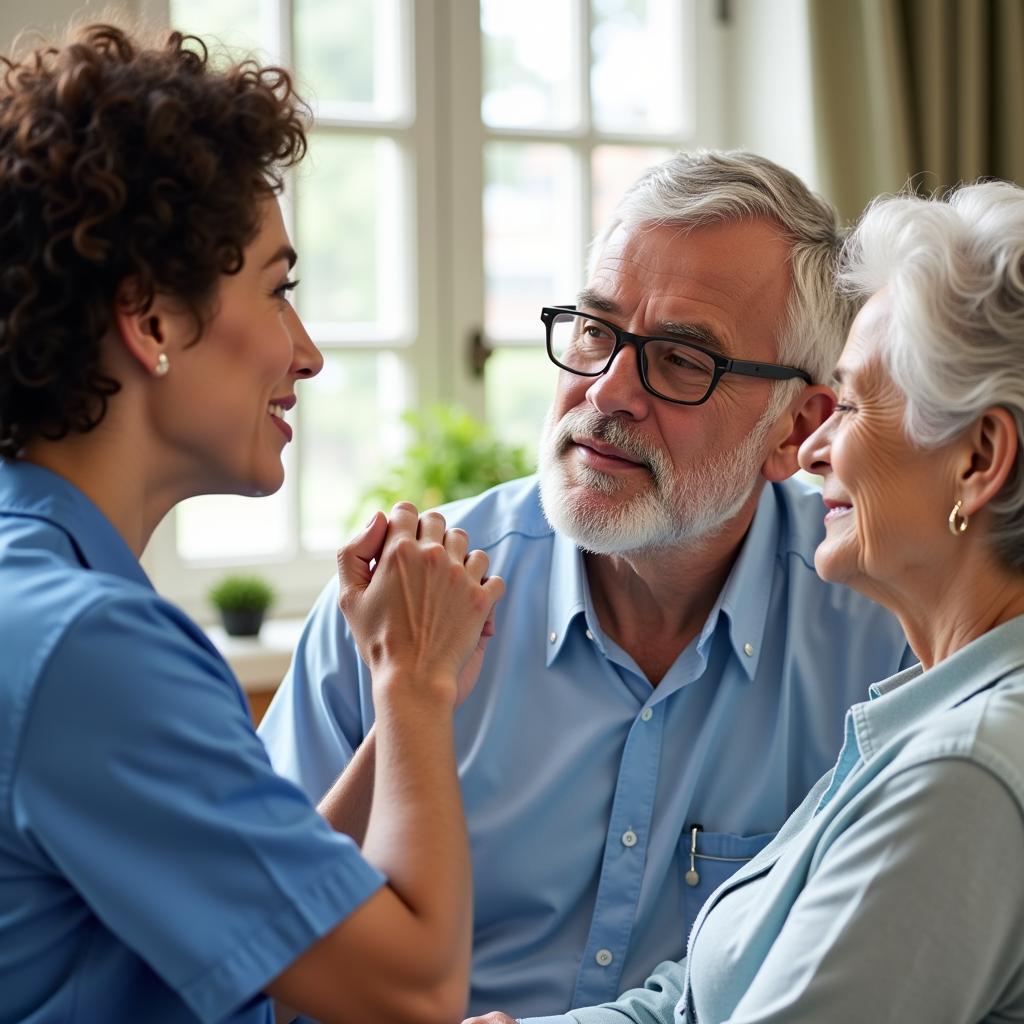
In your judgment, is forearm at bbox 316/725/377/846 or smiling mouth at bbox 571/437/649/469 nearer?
forearm at bbox 316/725/377/846

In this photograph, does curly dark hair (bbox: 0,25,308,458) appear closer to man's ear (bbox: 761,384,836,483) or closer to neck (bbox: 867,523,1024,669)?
neck (bbox: 867,523,1024,669)

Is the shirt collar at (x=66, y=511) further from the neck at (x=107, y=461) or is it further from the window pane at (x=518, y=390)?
the window pane at (x=518, y=390)

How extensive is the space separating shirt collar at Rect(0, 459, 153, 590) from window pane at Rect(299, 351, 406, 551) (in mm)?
2171

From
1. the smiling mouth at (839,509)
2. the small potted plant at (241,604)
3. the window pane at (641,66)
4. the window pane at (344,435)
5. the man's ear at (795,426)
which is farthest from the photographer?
the window pane at (641,66)

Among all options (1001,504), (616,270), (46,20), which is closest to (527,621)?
(616,270)

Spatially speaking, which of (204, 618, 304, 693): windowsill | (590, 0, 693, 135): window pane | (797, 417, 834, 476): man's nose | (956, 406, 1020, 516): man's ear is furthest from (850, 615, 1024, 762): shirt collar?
(590, 0, 693, 135): window pane

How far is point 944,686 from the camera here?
1.32 metres

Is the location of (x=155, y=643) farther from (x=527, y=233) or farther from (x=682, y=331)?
(x=527, y=233)

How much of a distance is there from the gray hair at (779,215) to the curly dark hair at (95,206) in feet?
2.78

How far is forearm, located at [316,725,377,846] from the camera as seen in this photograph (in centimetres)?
150

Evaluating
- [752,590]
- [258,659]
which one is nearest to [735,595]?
[752,590]

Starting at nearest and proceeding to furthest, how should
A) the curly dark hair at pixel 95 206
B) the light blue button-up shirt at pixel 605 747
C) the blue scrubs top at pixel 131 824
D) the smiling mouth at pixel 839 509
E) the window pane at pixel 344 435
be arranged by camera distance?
the blue scrubs top at pixel 131 824
the curly dark hair at pixel 95 206
the smiling mouth at pixel 839 509
the light blue button-up shirt at pixel 605 747
the window pane at pixel 344 435

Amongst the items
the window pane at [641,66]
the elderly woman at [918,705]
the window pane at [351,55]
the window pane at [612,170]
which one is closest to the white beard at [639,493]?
the elderly woman at [918,705]

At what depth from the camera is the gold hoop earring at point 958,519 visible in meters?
1.33
